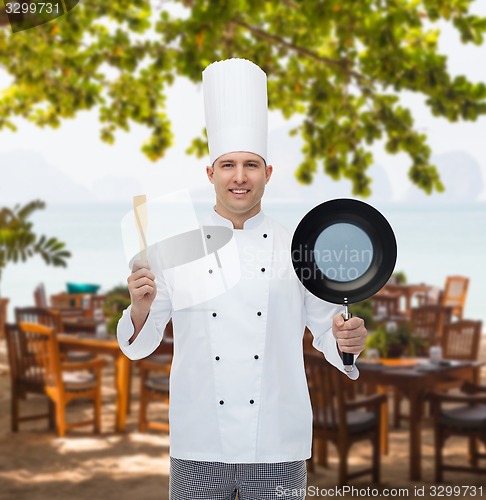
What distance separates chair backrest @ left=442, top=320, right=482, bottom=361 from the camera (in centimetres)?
718

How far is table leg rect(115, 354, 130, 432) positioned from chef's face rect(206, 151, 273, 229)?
15.9 ft

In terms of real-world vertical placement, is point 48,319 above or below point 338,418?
above

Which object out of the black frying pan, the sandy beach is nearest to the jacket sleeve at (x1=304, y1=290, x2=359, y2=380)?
the black frying pan

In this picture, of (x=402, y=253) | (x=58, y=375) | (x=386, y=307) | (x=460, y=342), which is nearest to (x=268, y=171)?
(x=58, y=375)

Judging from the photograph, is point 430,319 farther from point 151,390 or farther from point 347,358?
point 347,358

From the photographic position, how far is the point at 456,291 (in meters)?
13.1

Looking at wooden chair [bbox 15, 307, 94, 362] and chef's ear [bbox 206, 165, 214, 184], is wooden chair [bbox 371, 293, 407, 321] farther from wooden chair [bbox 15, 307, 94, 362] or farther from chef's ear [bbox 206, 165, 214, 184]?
chef's ear [bbox 206, 165, 214, 184]

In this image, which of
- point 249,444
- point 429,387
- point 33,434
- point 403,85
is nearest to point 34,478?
point 33,434

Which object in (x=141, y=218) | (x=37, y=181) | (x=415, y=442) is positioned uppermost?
(x=37, y=181)

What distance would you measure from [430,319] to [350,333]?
279 inches

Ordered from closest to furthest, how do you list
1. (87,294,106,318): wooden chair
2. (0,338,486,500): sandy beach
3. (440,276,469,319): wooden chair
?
(0,338,486,500): sandy beach, (87,294,106,318): wooden chair, (440,276,469,319): wooden chair

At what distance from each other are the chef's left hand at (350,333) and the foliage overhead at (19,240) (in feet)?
12.2

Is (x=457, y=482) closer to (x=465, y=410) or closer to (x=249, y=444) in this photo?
(x=465, y=410)

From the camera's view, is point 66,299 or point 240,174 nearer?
point 240,174
